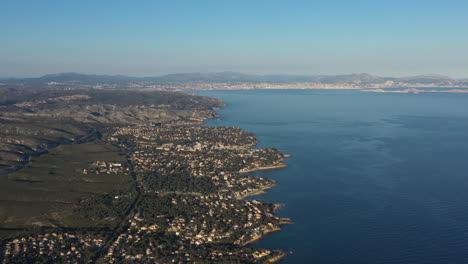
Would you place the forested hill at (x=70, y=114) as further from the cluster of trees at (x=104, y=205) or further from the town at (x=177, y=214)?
the cluster of trees at (x=104, y=205)

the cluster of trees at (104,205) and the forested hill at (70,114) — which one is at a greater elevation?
the forested hill at (70,114)

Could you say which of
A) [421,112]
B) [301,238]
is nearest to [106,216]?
[301,238]

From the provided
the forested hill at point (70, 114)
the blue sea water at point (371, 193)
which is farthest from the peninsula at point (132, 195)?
the blue sea water at point (371, 193)

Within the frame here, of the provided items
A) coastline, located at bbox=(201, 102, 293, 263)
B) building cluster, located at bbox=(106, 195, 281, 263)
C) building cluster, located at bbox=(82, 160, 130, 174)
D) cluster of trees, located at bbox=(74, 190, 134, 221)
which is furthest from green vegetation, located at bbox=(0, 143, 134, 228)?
coastline, located at bbox=(201, 102, 293, 263)

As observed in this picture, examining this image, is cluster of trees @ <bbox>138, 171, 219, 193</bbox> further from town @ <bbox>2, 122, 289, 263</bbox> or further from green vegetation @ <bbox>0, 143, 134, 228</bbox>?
green vegetation @ <bbox>0, 143, 134, 228</bbox>

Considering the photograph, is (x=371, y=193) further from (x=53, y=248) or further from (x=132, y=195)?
(x=53, y=248)

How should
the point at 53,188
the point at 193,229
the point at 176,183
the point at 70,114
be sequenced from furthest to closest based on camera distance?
the point at 70,114
the point at 176,183
the point at 53,188
the point at 193,229

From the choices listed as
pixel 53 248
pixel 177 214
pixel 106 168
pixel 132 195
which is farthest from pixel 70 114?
pixel 53 248

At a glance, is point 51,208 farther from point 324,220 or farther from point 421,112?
point 421,112

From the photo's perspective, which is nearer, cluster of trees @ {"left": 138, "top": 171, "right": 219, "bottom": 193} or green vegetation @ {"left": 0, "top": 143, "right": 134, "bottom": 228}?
green vegetation @ {"left": 0, "top": 143, "right": 134, "bottom": 228}
